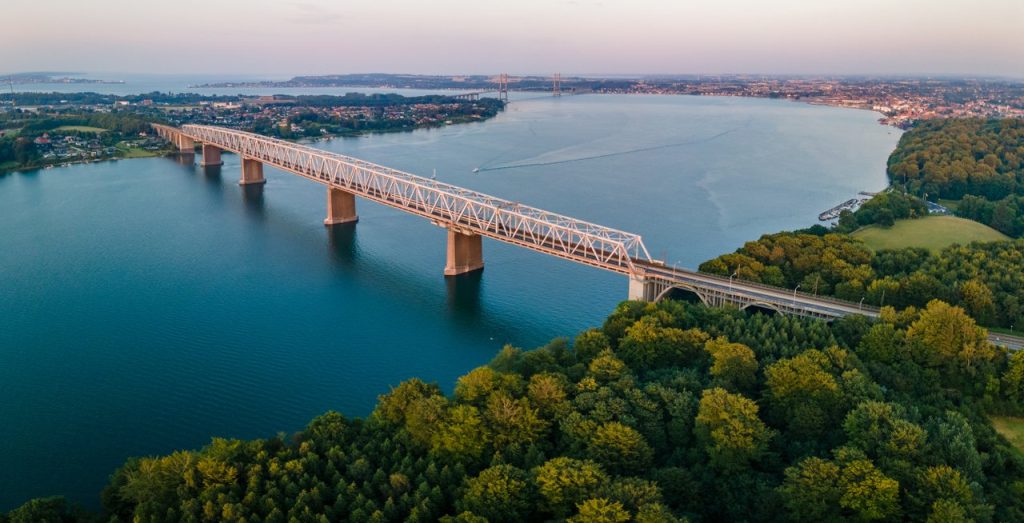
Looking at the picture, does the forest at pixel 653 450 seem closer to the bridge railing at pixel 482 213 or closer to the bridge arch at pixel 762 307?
the bridge arch at pixel 762 307

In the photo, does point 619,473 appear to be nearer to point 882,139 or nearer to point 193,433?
point 193,433

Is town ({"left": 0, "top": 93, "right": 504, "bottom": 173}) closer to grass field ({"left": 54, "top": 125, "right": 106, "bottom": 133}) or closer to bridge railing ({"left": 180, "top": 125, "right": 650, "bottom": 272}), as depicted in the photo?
grass field ({"left": 54, "top": 125, "right": 106, "bottom": 133})

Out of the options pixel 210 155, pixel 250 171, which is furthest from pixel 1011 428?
pixel 210 155

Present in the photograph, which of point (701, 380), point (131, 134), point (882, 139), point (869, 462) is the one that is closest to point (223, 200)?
point (131, 134)

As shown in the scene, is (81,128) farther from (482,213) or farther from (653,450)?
(653,450)

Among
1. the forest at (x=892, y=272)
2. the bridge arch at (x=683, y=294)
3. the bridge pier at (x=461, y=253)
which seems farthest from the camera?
the bridge pier at (x=461, y=253)

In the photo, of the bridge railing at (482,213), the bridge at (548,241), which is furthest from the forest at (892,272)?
the bridge railing at (482,213)
